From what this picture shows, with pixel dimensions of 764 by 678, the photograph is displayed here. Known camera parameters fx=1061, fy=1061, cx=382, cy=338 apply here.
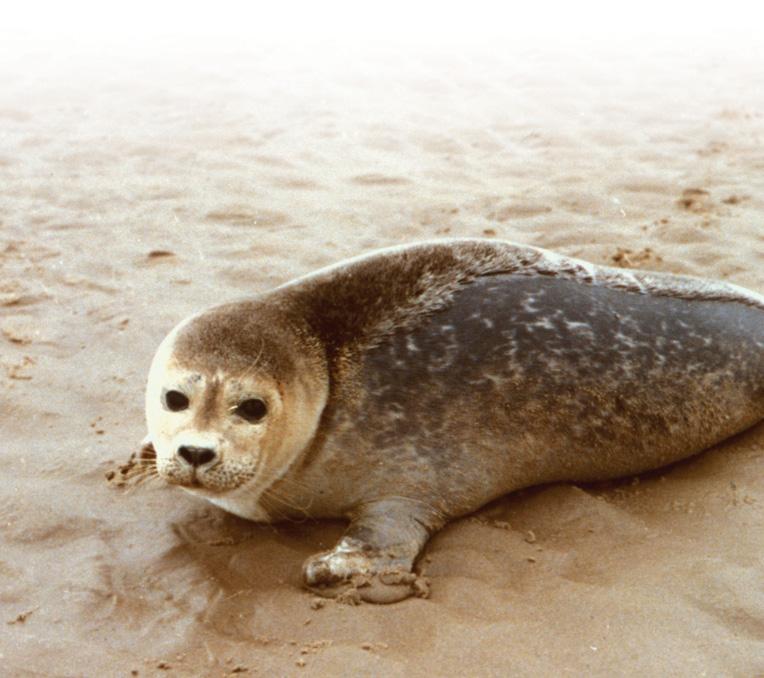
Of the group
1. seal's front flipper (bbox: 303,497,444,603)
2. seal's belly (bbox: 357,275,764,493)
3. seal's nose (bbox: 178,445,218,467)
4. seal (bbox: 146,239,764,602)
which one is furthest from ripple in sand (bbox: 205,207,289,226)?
seal's nose (bbox: 178,445,218,467)

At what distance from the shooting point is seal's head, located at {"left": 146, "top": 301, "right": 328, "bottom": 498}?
122 inches

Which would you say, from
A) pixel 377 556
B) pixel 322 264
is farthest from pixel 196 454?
pixel 322 264

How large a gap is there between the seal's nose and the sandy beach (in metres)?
0.35

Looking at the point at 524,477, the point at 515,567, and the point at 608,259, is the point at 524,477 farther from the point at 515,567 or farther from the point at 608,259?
the point at 608,259

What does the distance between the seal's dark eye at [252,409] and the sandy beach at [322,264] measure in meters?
0.41

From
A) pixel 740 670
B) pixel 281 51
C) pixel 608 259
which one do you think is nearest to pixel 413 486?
pixel 740 670

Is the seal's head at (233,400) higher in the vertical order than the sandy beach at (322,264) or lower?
higher

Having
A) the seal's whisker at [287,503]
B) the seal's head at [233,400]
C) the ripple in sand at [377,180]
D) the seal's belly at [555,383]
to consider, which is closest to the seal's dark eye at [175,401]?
the seal's head at [233,400]

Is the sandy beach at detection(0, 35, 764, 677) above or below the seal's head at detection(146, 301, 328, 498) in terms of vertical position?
below

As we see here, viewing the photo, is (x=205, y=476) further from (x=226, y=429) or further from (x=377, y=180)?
(x=377, y=180)

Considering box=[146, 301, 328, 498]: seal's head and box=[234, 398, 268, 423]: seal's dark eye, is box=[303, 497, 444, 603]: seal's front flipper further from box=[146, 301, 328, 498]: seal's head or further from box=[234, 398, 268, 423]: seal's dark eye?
box=[234, 398, 268, 423]: seal's dark eye

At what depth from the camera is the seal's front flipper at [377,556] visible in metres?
3.00

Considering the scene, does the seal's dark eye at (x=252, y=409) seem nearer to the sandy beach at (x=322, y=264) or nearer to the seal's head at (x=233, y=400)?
the seal's head at (x=233, y=400)

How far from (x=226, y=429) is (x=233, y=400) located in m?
0.09
